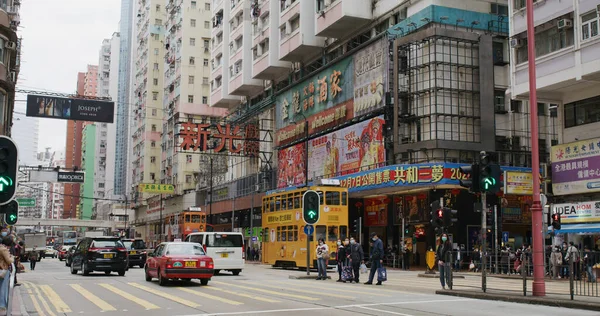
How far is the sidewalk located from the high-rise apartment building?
12450cm

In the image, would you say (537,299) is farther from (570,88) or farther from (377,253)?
(570,88)

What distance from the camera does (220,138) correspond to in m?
54.9

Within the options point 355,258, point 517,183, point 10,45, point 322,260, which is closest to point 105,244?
point 322,260

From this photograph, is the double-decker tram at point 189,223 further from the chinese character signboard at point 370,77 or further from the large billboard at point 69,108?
the large billboard at point 69,108

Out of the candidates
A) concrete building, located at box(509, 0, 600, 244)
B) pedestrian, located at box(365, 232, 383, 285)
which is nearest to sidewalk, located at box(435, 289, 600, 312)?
pedestrian, located at box(365, 232, 383, 285)

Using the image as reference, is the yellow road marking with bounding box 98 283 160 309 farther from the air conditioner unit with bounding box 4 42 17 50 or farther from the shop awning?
the air conditioner unit with bounding box 4 42 17 50

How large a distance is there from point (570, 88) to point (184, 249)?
2056 centimetres

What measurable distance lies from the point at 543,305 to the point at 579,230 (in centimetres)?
1584

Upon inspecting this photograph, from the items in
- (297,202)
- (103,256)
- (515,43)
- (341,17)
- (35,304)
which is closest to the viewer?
(35,304)

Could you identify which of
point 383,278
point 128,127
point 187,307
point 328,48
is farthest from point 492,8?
point 128,127

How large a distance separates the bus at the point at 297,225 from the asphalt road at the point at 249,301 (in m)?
10.3

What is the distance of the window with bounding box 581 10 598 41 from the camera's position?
29078 mm

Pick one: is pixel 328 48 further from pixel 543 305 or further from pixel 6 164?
pixel 6 164

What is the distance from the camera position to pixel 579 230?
98.6ft
